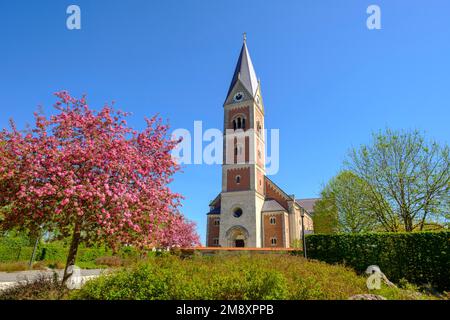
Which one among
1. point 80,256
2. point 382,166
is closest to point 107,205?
point 382,166

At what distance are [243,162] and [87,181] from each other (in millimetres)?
30152

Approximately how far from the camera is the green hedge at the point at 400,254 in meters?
14.6

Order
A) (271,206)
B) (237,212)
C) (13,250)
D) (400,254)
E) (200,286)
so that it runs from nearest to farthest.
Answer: (200,286)
(400,254)
(13,250)
(237,212)
(271,206)

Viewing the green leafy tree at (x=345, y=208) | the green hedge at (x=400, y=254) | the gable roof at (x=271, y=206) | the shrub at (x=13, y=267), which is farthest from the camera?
the gable roof at (x=271, y=206)

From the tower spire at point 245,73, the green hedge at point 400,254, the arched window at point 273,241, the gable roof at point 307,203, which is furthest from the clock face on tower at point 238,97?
the gable roof at point 307,203

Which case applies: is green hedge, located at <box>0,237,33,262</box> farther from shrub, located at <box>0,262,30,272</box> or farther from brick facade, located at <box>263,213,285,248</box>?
brick facade, located at <box>263,213,285,248</box>

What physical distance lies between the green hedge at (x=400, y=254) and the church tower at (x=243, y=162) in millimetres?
17778

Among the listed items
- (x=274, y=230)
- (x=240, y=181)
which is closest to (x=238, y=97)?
(x=240, y=181)

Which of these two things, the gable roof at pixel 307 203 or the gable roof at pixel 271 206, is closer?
the gable roof at pixel 271 206

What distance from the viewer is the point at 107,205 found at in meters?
7.98

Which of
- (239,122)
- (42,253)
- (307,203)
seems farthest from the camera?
(307,203)

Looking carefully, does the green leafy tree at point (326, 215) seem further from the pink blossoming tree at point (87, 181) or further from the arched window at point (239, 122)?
the pink blossoming tree at point (87, 181)

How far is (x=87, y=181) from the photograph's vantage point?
7789 millimetres

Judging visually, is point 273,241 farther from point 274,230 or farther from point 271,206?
point 271,206
